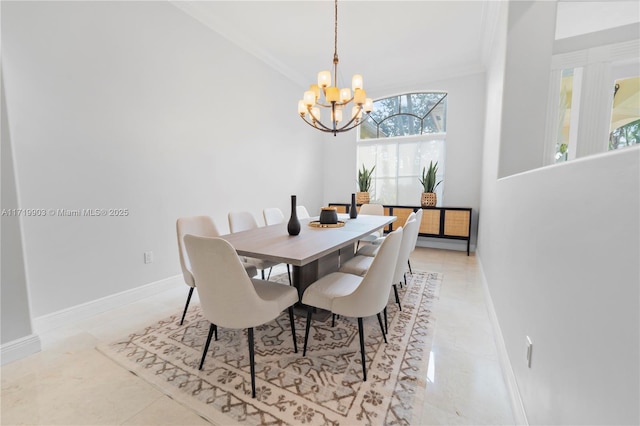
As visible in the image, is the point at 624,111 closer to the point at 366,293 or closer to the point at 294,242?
the point at 366,293

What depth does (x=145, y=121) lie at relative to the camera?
2600 millimetres

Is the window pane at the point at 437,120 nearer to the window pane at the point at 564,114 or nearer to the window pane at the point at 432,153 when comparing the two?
the window pane at the point at 432,153

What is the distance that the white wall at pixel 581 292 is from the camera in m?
0.54

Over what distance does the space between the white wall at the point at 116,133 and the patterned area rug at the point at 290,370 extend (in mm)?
846

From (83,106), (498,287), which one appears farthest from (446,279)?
(83,106)

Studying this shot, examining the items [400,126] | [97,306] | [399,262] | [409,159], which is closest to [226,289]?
[399,262]

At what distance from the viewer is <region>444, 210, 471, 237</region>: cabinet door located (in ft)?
13.8

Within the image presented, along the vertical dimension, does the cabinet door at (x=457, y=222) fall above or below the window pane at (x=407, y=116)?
below

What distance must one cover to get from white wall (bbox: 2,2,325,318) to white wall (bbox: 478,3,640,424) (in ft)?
10.1

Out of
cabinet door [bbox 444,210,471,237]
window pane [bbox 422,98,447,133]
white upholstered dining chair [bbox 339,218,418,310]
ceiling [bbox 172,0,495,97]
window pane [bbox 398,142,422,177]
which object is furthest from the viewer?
window pane [bbox 398,142,422,177]

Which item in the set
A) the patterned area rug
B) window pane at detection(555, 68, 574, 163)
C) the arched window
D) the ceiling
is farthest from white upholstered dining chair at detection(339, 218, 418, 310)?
the arched window

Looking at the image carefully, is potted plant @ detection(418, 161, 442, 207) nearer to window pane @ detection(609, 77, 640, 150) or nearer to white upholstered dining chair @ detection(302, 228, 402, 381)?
window pane @ detection(609, 77, 640, 150)

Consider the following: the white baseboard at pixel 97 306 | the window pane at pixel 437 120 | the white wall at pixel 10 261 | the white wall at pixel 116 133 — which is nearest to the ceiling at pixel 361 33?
the white wall at pixel 116 133

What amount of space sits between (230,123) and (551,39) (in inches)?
128
